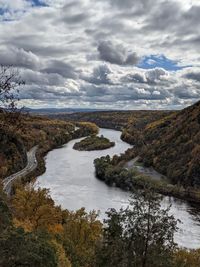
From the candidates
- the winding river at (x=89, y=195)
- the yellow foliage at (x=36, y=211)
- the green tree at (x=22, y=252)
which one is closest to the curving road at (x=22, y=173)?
the winding river at (x=89, y=195)

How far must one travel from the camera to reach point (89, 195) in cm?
8044

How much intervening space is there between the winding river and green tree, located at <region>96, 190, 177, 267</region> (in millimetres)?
33975

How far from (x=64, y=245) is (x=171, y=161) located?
272 ft

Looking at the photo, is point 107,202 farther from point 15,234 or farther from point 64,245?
point 15,234

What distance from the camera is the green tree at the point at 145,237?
68.6 ft

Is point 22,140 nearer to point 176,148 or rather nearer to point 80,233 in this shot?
point 176,148

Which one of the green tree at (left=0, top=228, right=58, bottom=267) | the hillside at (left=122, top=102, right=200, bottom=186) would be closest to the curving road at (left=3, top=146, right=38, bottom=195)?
the hillside at (left=122, top=102, right=200, bottom=186)

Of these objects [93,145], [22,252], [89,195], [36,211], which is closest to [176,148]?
[93,145]

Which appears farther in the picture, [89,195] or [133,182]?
[133,182]

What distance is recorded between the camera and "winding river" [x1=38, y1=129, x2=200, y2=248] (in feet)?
203

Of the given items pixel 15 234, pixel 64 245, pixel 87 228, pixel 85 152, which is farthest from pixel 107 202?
pixel 85 152

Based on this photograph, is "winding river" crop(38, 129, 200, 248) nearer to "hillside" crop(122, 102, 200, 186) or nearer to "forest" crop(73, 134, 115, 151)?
"hillside" crop(122, 102, 200, 186)

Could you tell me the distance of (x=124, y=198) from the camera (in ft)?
264

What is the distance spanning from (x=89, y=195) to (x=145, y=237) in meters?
59.7
